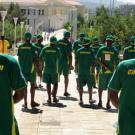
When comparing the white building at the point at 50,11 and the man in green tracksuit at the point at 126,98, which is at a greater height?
Result: the man in green tracksuit at the point at 126,98

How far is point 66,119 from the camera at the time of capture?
12.2 m

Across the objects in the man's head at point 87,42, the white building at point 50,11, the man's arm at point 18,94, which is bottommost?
the white building at point 50,11

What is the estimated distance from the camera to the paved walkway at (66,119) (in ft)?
35.6

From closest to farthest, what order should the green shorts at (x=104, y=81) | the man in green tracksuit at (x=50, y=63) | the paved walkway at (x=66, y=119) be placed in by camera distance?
the paved walkway at (x=66, y=119) → the green shorts at (x=104, y=81) → the man in green tracksuit at (x=50, y=63)

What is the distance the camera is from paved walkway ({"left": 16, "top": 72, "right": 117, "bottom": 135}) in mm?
10844

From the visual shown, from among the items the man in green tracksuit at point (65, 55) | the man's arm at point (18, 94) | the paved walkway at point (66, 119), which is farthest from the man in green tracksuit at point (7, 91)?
the man in green tracksuit at point (65, 55)

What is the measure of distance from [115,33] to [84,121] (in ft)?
104

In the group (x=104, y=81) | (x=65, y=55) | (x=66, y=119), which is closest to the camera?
(x=66, y=119)

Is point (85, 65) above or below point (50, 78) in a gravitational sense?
above

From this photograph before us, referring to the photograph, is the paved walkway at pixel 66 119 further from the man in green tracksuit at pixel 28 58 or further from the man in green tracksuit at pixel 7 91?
the man in green tracksuit at pixel 7 91

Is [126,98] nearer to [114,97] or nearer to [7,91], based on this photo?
[114,97]

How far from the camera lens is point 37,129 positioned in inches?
433

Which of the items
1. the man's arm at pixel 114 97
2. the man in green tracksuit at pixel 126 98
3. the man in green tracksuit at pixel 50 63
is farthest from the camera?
the man in green tracksuit at pixel 50 63

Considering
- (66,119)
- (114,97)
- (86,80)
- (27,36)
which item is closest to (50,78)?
(86,80)
